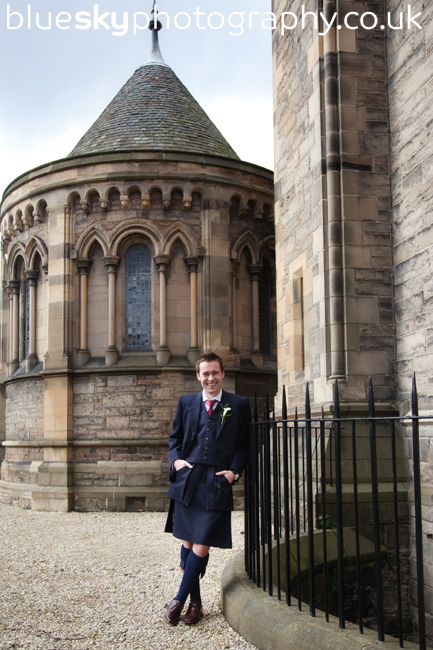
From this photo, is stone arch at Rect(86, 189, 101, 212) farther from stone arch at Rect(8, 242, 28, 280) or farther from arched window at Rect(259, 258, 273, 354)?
arched window at Rect(259, 258, 273, 354)

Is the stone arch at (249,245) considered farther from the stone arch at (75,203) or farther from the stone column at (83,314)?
the stone arch at (75,203)

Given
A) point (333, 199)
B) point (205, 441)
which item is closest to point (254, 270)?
point (333, 199)

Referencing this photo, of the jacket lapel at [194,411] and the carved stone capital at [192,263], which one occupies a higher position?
the carved stone capital at [192,263]

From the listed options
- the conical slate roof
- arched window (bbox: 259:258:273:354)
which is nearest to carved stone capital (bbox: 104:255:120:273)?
the conical slate roof

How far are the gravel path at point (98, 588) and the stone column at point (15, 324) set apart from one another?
464 centimetres

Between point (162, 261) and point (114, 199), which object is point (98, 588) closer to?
point (162, 261)

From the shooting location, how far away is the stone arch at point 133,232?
12383 mm

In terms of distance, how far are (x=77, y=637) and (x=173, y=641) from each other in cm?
69

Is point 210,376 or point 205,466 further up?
point 210,376

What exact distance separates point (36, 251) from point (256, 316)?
16.0 ft

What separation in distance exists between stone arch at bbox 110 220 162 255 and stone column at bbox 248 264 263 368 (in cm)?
208

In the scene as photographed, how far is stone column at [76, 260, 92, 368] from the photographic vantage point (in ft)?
40.5

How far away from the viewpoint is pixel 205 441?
4359 millimetres

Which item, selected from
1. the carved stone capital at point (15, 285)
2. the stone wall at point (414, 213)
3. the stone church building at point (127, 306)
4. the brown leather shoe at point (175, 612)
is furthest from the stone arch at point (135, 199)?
the brown leather shoe at point (175, 612)
